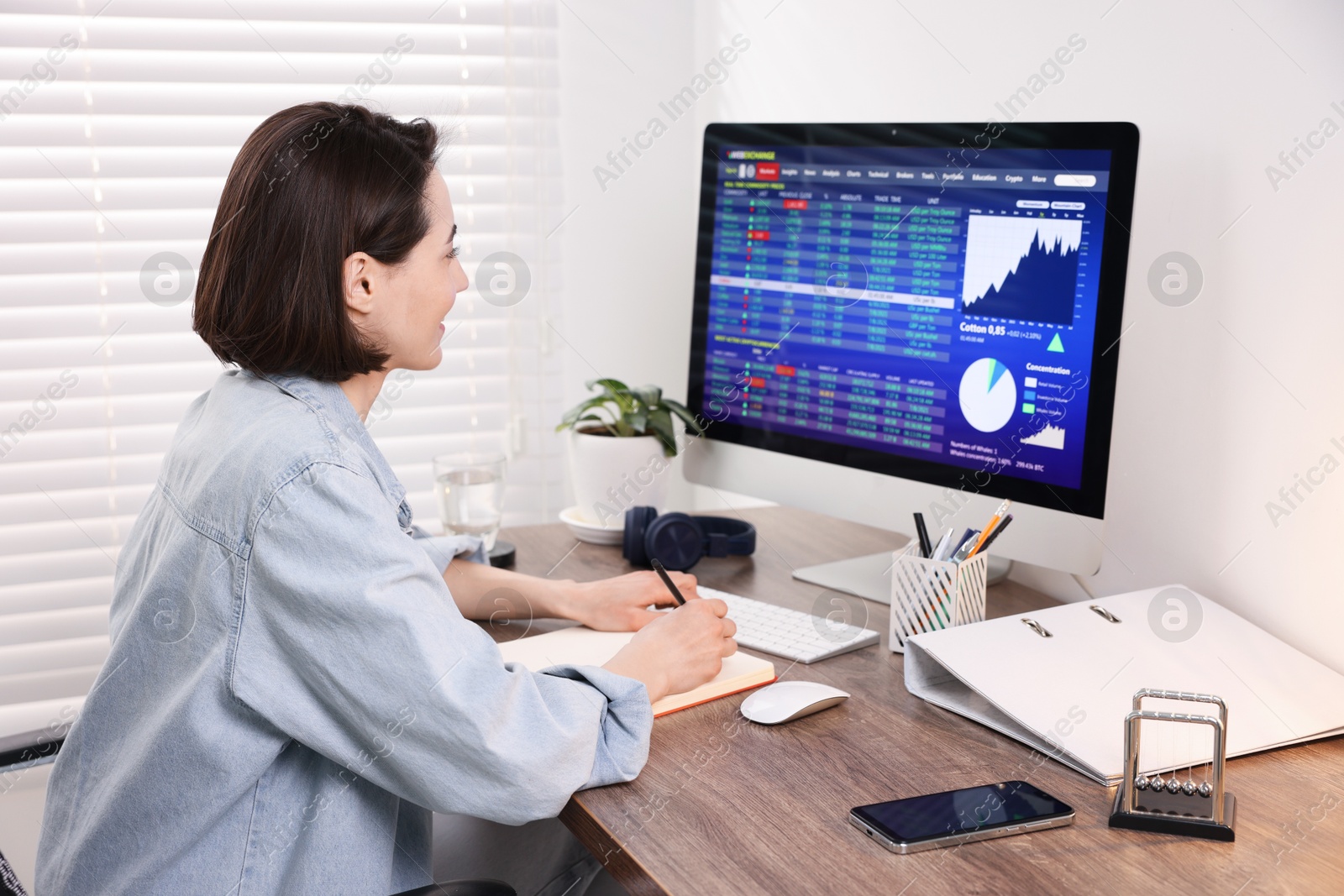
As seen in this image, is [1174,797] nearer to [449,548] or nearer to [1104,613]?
[1104,613]

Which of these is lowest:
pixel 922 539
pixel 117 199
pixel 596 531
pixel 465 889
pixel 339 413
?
pixel 465 889

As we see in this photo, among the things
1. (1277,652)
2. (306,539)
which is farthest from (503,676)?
(1277,652)

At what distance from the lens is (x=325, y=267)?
992mm

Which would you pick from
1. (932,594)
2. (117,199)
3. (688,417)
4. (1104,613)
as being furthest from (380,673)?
(117,199)

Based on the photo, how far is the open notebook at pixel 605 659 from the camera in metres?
1.09

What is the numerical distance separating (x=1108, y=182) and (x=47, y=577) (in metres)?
1.75

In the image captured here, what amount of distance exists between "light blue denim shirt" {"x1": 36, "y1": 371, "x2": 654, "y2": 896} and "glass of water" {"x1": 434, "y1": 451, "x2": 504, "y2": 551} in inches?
22.7

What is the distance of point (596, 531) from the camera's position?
165cm

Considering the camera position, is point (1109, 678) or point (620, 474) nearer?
point (1109, 678)

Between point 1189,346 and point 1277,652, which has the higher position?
point 1189,346

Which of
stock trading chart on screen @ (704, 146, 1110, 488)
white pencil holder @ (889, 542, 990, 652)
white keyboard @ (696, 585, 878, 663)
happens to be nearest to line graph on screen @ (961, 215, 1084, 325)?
stock trading chart on screen @ (704, 146, 1110, 488)

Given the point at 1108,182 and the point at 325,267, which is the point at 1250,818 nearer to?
the point at 1108,182

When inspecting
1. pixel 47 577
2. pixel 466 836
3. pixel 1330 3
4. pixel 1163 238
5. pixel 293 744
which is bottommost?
pixel 466 836

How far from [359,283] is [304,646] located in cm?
35
